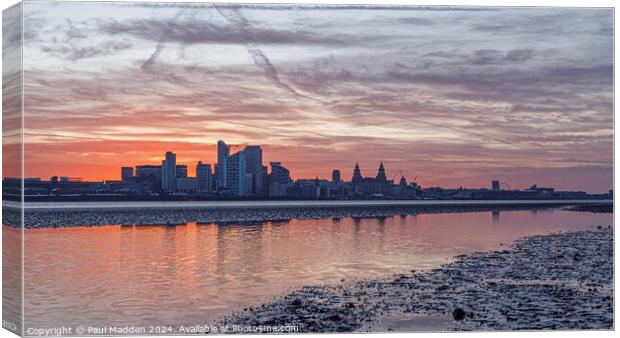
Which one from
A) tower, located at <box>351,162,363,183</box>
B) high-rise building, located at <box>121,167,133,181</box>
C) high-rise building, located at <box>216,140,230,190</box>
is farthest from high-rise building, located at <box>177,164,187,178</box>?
tower, located at <box>351,162,363,183</box>

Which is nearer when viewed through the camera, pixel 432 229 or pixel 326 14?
pixel 326 14

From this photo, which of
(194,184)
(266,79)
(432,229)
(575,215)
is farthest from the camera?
(575,215)

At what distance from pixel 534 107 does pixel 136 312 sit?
33.6 feet

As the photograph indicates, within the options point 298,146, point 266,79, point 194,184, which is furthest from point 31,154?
point 194,184

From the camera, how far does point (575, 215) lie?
1671 inches

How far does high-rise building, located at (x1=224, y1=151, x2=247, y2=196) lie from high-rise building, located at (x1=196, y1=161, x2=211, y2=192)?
0.53 m

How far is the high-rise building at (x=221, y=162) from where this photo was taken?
73.1 feet

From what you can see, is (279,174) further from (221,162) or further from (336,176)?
(221,162)

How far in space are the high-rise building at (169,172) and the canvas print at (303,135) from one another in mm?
122

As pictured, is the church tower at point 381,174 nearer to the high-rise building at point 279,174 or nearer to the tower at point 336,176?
the tower at point 336,176

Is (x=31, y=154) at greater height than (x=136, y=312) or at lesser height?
greater

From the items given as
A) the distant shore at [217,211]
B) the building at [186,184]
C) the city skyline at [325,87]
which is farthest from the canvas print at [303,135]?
the distant shore at [217,211]

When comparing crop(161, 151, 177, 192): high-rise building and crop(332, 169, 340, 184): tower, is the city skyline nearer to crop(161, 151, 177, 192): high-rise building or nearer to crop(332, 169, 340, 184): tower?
crop(161, 151, 177, 192): high-rise building

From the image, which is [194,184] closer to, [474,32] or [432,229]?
[474,32]
